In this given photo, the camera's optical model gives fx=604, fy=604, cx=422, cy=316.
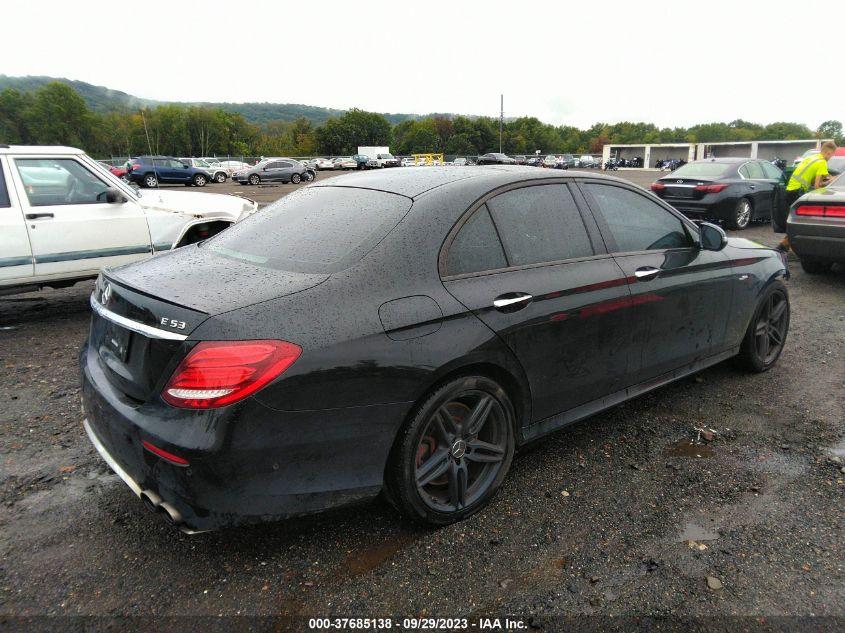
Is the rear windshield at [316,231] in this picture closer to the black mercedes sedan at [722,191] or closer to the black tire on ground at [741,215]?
the black mercedes sedan at [722,191]

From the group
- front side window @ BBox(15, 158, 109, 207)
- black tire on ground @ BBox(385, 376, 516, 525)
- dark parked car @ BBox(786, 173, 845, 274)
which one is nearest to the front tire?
dark parked car @ BBox(786, 173, 845, 274)

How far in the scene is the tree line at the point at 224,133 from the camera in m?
112

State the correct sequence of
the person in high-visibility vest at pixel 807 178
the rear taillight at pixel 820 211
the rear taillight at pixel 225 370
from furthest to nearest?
the person in high-visibility vest at pixel 807 178
the rear taillight at pixel 820 211
the rear taillight at pixel 225 370

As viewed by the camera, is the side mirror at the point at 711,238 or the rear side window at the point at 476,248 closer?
the rear side window at the point at 476,248

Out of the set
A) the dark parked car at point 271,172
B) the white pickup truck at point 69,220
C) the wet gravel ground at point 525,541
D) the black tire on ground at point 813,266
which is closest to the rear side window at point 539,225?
the wet gravel ground at point 525,541

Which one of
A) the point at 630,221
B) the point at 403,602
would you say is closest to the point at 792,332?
the point at 630,221

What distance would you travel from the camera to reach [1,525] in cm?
282

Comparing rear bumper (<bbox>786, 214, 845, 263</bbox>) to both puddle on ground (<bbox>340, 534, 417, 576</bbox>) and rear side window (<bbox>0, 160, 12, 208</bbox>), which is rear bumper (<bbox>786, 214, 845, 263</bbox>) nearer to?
puddle on ground (<bbox>340, 534, 417, 576</bbox>)

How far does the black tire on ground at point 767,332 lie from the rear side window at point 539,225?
6.58 feet

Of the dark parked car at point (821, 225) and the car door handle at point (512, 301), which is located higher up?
the car door handle at point (512, 301)

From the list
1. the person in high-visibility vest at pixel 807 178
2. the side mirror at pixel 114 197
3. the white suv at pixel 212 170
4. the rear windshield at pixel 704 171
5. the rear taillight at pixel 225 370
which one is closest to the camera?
the rear taillight at pixel 225 370

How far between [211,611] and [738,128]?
7066 inches

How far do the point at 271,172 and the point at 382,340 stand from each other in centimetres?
3929

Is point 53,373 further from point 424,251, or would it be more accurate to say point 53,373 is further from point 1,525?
point 424,251
